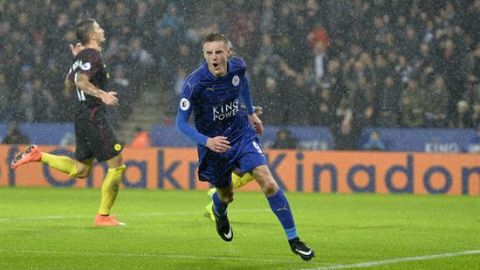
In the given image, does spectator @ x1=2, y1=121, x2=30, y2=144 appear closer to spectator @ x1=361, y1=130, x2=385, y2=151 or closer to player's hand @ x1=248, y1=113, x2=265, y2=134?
spectator @ x1=361, y1=130, x2=385, y2=151

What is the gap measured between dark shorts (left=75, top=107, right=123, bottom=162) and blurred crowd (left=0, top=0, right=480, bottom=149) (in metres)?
8.34

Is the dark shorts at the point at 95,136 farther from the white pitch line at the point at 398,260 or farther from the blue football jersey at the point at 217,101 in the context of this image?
the white pitch line at the point at 398,260

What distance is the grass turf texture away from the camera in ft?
28.6

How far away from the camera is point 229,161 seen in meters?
9.12

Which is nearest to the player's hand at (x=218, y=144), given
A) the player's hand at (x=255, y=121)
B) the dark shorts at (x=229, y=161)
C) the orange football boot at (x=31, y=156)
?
the dark shorts at (x=229, y=161)

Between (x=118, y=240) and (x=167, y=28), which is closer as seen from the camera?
(x=118, y=240)

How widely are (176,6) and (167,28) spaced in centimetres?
59

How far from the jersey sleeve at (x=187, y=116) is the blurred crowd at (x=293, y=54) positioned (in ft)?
37.2

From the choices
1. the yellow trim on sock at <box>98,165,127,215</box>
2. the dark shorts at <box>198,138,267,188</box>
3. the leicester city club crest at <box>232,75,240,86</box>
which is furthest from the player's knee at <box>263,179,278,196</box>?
the yellow trim on sock at <box>98,165,127,215</box>

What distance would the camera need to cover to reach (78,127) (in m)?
12.5

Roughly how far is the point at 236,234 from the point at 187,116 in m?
2.56

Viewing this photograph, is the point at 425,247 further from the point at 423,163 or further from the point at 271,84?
the point at 271,84

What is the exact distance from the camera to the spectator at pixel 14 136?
21.1 metres

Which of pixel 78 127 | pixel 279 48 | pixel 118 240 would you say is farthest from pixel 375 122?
pixel 118 240
